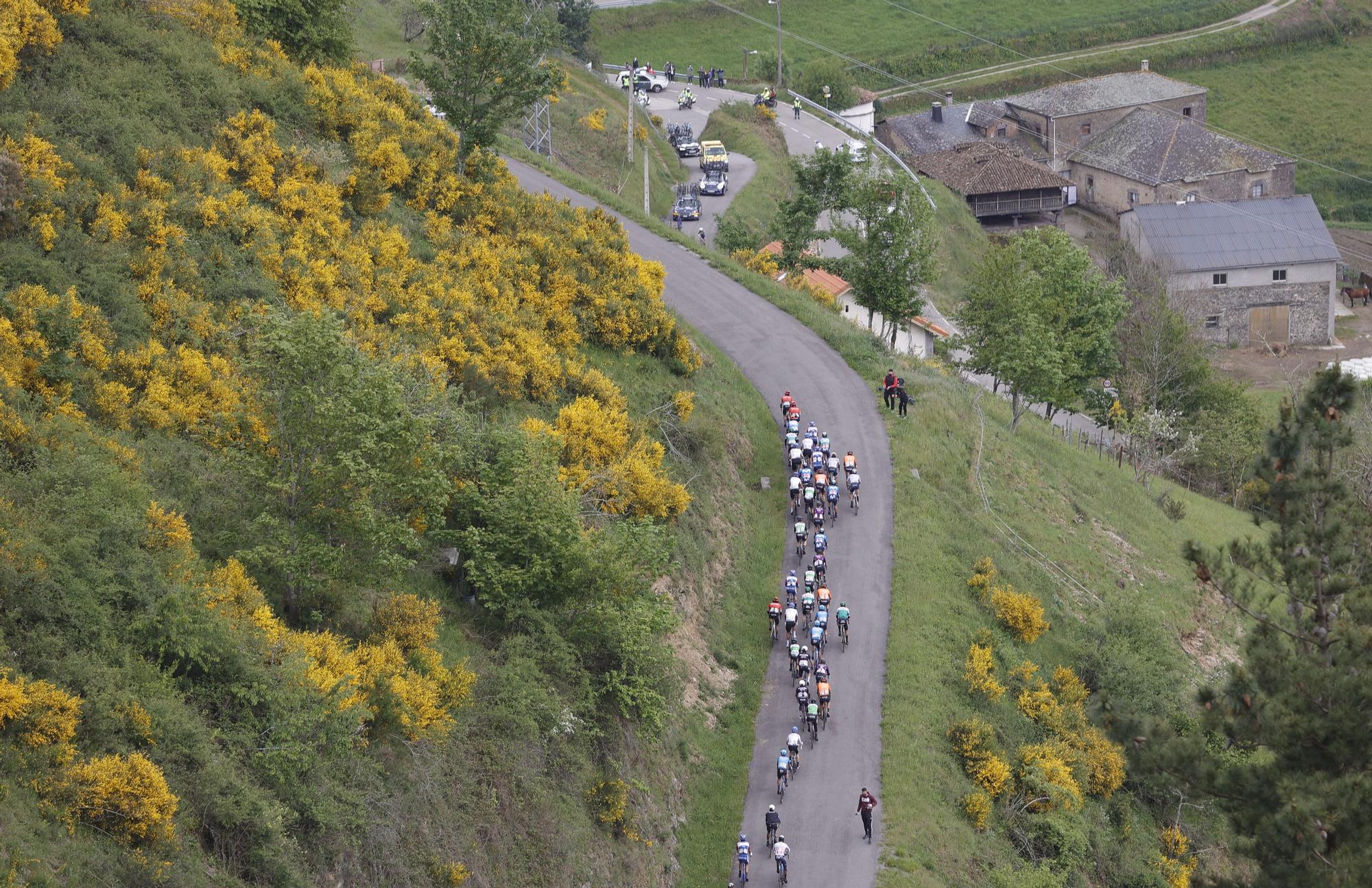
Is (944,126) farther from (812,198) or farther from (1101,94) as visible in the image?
(812,198)

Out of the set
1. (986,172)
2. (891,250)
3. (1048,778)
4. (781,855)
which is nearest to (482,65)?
(891,250)

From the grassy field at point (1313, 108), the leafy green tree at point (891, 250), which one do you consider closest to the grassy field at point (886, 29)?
the grassy field at point (1313, 108)

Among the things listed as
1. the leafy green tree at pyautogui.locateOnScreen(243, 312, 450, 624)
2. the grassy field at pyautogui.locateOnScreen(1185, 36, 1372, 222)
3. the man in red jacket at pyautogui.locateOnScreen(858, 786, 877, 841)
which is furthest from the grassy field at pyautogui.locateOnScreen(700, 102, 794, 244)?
the leafy green tree at pyautogui.locateOnScreen(243, 312, 450, 624)

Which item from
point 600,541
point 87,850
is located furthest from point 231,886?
point 600,541

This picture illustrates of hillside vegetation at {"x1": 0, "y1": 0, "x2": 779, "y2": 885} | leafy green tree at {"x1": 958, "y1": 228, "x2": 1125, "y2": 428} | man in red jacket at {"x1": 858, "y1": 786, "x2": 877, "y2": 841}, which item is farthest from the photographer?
leafy green tree at {"x1": 958, "y1": 228, "x2": 1125, "y2": 428}

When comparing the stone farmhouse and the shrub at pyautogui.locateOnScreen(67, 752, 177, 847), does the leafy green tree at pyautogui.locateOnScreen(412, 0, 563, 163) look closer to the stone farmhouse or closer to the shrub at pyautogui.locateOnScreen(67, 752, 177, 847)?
the shrub at pyautogui.locateOnScreen(67, 752, 177, 847)
